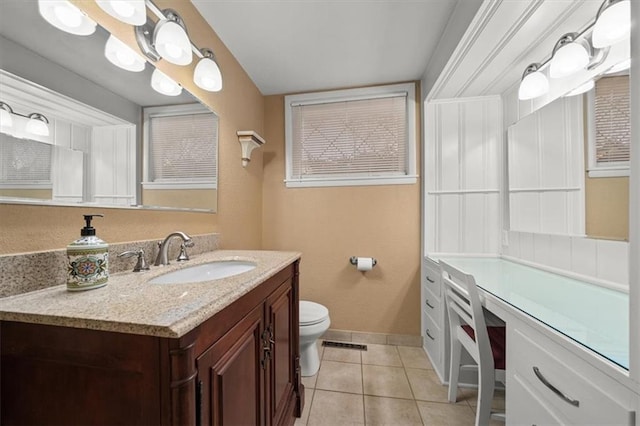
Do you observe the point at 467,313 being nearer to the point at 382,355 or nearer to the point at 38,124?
the point at 382,355

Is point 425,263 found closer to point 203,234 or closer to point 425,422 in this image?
point 425,422

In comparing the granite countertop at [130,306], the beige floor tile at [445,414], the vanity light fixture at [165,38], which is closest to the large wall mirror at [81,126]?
the vanity light fixture at [165,38]

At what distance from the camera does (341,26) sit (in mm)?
1512

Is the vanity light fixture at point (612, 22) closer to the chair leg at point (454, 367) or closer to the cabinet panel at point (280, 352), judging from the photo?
the chair leg at point (454, 367)

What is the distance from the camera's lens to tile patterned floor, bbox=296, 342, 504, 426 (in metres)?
1.34

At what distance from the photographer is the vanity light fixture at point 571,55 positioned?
117cm

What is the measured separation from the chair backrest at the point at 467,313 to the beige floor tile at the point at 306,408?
0.95m

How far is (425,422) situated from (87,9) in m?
2.41

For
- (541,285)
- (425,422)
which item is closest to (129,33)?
(541,285)

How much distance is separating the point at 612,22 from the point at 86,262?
207 centimetres

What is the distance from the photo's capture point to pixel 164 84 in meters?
1.15

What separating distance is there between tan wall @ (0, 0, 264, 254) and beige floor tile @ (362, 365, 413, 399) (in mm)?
1327

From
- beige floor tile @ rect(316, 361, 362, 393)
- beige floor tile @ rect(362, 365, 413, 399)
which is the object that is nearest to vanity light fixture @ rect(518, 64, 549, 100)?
beige floor tile @ rect(362, 365, 413, 399)

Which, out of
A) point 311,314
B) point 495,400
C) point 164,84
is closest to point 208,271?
point 311,314
